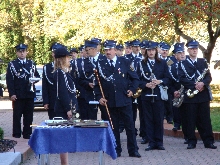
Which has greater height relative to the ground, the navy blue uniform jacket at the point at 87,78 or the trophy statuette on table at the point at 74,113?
the navy blue uniform jacket at the point at 87,78

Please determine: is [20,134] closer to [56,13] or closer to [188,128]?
[188,128]

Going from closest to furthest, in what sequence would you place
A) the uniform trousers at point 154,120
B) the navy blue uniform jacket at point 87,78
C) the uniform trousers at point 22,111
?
the uniform trousers at point 154,120, the navy blue uniform jacket at point 87,78, the uniform trousers at point 22,111

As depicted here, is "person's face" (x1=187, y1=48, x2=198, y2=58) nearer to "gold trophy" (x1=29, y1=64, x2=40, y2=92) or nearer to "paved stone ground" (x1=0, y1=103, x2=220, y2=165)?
"paved stone ground" (x1=0, y1=103, x2=220, y2=165)

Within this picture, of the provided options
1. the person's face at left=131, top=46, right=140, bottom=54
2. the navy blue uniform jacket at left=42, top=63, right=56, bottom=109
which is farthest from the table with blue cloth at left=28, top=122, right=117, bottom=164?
the person's face at left=131, top=46, right=140, bottom=54

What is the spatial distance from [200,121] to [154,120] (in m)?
1.01

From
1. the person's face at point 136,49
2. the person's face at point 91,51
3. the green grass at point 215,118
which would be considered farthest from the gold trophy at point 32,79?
the green grass at point 215,118

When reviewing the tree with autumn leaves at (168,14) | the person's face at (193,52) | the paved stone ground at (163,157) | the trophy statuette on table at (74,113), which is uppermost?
the tree with autumn leaves at (168,14)

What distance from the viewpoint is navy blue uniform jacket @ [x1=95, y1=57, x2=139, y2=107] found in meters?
13.4

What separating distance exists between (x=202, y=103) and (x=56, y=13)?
2554 cm

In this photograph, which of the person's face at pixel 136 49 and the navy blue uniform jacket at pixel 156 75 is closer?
the navy blue uniform jacket at pixel 156 75

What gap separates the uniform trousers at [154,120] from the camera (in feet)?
48.3

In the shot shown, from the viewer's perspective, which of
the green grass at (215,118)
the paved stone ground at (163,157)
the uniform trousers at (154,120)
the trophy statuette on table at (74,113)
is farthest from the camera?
the green grass at (215,118)

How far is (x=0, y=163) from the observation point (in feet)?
37.6

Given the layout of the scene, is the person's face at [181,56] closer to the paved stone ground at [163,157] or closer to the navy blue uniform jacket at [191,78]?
the navy blue uniform jacket at [191,78]
